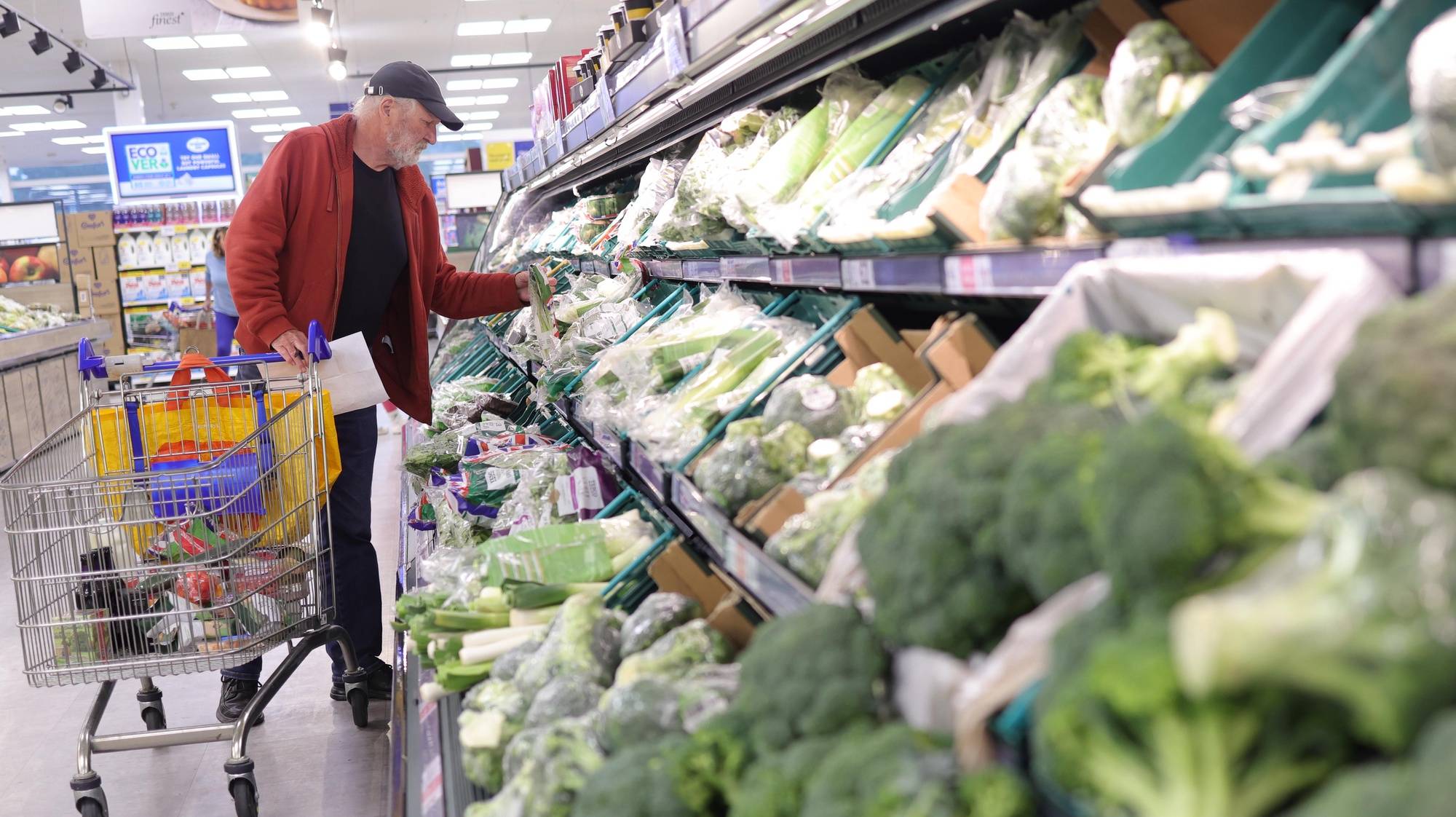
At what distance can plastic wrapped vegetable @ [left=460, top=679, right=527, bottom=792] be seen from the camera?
1785mm

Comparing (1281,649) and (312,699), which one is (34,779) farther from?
(1281,649)

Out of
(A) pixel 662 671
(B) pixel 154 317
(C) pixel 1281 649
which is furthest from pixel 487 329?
(B) pixel 154 317

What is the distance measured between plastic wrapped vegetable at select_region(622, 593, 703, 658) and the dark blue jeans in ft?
6.56

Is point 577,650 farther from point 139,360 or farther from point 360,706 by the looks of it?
point 360,706

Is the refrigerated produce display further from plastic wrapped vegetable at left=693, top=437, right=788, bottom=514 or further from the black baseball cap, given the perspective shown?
the black baseball cap

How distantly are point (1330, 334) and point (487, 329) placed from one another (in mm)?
5756

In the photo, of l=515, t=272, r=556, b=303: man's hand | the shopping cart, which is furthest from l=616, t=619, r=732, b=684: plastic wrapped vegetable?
l=515, t=272, r=556, b=303: man's hand

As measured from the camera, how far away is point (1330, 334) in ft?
3.10

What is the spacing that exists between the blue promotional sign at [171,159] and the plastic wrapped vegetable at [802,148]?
12.8 metres

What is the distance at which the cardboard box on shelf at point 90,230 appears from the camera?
506 inches

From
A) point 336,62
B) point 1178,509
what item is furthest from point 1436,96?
point 336,62

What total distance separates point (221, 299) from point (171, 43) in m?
7.13

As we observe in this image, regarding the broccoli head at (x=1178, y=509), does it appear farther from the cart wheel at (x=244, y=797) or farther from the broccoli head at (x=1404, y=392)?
the cart wheel at (x=244, y=797)

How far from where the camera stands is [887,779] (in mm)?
969
